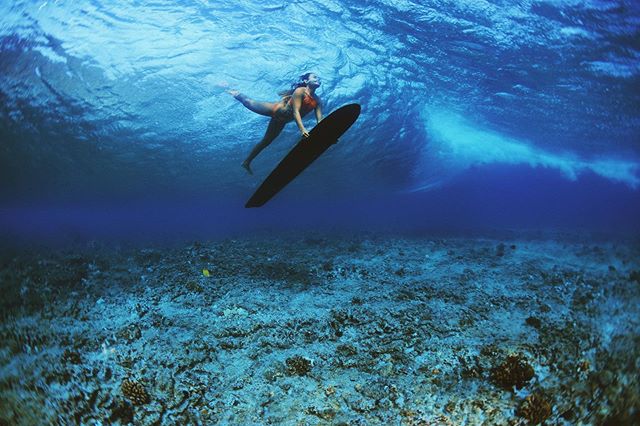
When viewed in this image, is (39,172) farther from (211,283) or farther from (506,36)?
(506,36)

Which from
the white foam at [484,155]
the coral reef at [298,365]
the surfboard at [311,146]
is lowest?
the white foam at [484,155]

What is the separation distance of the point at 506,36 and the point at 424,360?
15.5 m

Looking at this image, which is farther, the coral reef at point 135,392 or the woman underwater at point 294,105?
the woman underwater at point 294,105

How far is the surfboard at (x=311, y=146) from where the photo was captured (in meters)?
5.42

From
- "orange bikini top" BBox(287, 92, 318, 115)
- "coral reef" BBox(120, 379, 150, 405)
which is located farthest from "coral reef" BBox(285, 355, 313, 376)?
"orange bikini top" BBox(287, 92, 318, 115)

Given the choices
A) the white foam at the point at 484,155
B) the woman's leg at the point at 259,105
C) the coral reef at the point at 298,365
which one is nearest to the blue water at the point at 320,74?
the white foam at the point at 484,155

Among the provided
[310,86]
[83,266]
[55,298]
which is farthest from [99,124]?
[310,86]

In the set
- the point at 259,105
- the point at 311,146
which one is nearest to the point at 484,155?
the point at 259,105

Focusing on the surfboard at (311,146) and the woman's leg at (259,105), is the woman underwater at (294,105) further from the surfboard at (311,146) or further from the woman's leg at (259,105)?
the surfboard at (311,146)

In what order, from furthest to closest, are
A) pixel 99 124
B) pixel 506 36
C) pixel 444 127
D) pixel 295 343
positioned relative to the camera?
1. pixel 444 127
2. pixel 99 124
3. pixel 506 36
4. pixel 295 343

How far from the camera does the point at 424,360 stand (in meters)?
4.86

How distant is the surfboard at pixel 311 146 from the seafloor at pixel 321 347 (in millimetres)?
2874

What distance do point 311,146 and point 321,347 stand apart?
153 inches

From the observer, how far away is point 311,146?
600 centimetres
